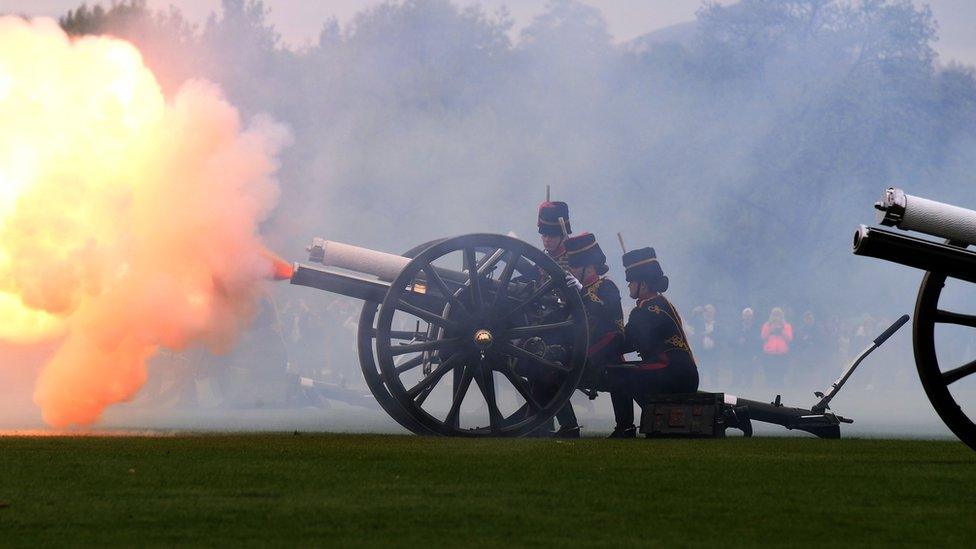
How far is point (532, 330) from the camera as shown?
1168 cm

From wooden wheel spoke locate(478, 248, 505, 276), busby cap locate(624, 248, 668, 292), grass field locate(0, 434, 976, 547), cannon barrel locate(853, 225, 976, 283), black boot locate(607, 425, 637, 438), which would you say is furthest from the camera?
busby cap locate(624, 248, 668, 292)

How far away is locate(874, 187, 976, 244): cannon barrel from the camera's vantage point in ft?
29.6

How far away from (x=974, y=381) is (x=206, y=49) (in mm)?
17838

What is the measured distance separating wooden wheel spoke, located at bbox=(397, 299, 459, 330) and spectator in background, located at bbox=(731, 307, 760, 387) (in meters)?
19.4

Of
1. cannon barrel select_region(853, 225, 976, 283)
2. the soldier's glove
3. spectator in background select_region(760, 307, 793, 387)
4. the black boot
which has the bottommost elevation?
the black boot

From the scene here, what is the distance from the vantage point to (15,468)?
845cm

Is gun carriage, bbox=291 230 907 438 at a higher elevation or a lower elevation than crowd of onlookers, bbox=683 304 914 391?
lower

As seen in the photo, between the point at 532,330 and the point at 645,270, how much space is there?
146 cm

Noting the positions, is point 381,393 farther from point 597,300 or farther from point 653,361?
point 653,361

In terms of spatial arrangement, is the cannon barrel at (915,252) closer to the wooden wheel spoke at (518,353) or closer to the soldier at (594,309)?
the wooden wheel spoke at (518,353)

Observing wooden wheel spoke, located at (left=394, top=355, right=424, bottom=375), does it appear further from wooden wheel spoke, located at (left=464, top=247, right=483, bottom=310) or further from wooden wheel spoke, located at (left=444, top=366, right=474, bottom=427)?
wooden wheel spoke, located at (left=464, top=247, right=483, bottom=310)

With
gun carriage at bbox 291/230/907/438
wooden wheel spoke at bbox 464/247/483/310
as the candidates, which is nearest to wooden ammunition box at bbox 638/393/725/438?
gun carriage at bbox 291/230/907/438

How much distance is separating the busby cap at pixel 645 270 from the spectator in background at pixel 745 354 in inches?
701

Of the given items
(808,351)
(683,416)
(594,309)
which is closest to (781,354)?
(808,351)
